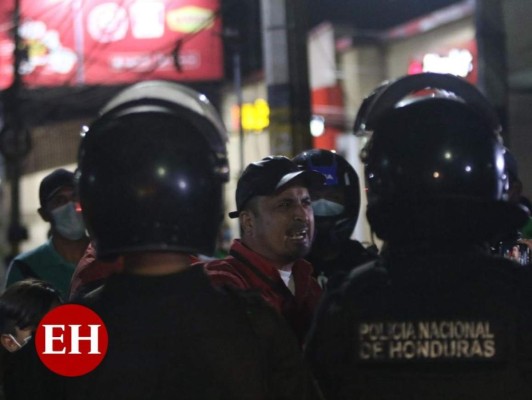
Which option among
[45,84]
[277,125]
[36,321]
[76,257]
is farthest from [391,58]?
[36,321]

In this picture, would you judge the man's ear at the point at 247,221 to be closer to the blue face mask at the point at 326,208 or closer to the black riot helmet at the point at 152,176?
the blue face mask at the point at 326,208

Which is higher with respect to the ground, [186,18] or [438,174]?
[186,18]

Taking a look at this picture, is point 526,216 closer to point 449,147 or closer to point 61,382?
point 449,147

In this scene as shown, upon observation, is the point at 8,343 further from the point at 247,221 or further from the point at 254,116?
the point at 254,116

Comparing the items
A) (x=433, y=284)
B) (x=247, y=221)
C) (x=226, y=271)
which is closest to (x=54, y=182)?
(x=247, y=221)

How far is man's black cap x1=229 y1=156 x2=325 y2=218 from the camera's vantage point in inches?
147

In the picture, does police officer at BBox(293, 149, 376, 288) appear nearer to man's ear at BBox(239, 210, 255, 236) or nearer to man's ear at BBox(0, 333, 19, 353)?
man's ear at BBox(239, 210, 255, 236)

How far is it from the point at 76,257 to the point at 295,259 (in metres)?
1.98

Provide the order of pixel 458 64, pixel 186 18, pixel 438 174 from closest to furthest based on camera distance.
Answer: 1. pixel 438 174
2. pixel 458 64
3. pixel 186 18

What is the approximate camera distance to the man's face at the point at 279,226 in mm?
3779

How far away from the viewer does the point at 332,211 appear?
4422mm

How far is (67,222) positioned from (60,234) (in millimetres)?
81

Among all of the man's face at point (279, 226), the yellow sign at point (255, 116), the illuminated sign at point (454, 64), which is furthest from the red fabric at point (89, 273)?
the yellow sign at point (255, 116)

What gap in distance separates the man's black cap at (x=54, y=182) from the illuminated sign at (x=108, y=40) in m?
18.9
